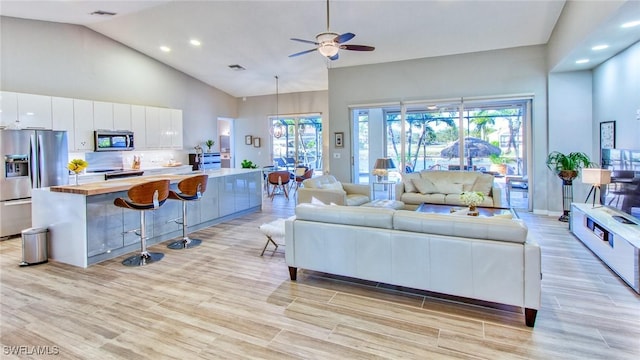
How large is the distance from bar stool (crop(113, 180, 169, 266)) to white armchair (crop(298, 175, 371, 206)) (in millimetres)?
2277

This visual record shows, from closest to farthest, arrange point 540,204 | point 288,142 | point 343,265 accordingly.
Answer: point 343,265 → point 540,204 → point 288,142

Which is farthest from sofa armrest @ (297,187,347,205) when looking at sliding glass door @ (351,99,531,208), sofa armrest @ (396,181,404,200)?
sliding glass door @ (351,99,531,208)

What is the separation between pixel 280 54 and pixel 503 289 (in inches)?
258

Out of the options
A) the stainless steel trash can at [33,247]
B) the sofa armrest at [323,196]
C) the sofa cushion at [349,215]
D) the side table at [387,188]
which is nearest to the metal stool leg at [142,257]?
the stainless steel trash can at [33,247]

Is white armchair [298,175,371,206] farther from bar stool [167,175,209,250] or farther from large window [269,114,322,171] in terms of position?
large window [269,114,322,171]

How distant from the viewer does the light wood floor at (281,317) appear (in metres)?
2.36

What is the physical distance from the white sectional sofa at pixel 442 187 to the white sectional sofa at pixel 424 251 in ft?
10.7

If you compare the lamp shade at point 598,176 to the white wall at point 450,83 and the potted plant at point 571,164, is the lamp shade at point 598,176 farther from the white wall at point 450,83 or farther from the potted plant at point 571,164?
the white wall at point 450,83

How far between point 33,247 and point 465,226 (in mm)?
4800

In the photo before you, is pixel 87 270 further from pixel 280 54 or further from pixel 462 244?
pixel 280 54

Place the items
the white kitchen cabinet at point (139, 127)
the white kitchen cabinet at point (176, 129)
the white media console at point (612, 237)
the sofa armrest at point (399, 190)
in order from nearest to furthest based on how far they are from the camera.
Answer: the white media console at point (612, 237)
the sofa armrest at point (399, 190)
the white kitchen cabinet at point (139, 127)
the white kitchen cabinet at point (176, 129)

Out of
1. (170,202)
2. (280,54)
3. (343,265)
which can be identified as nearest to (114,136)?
(170,202)

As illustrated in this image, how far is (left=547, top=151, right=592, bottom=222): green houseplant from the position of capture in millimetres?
5995

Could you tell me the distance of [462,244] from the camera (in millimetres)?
2758
